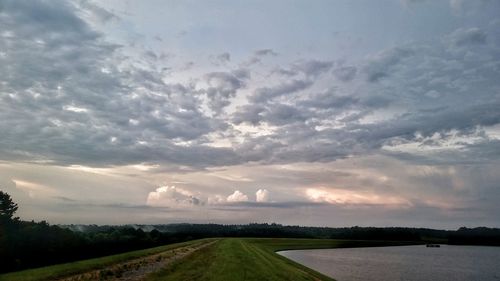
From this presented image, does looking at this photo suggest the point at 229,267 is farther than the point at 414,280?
No

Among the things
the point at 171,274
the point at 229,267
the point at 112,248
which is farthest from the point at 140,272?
the point at 112,248

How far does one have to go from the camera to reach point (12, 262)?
2277 inches

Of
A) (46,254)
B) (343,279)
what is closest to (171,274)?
(343,279)

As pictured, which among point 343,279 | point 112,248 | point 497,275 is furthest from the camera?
point 112,248

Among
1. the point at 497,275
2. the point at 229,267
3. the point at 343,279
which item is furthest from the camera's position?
→ the point at 497,275

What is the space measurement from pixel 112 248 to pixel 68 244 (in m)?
11.6

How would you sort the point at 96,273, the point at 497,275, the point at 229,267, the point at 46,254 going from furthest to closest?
the point at 46,254, the point at 497,275, the point at 229,267, the point at 96,273

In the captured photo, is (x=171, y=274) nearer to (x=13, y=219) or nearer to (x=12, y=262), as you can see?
(x=12, y=262)

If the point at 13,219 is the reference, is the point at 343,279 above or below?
below

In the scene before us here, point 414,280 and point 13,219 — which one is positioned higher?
point 13,219

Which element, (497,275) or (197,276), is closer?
(197,276)

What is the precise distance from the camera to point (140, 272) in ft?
130

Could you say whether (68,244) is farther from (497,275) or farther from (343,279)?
(497,275)

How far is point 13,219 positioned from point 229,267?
169 ft
